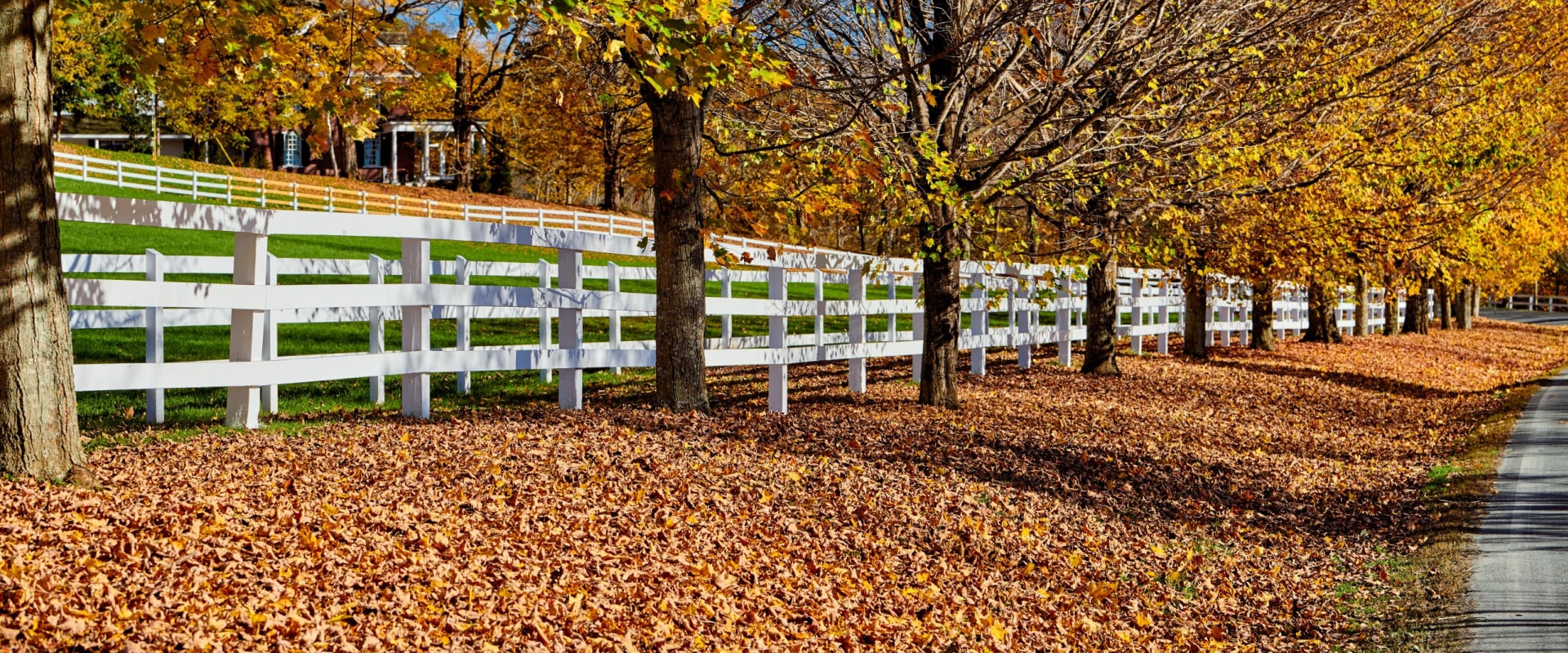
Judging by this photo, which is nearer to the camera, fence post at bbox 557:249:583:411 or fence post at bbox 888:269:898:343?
fence post at bbox 557:249:583:411

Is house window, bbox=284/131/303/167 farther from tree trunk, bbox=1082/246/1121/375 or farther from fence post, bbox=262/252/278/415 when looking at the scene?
fence post, bbox=262/252/278/415

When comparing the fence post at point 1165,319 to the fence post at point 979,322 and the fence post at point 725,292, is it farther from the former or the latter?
the fence post at point 725,292

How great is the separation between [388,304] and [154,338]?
57.0 inches

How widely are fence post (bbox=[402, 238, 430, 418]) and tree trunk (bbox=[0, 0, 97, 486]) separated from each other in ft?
8.83

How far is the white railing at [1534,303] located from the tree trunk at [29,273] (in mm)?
76997

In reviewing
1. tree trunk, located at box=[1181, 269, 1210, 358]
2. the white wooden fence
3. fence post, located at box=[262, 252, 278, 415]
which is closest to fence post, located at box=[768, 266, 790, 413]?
the white wooden fence

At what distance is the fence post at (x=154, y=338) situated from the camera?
782 cm

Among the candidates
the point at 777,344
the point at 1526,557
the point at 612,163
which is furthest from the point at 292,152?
the point at 1526,557

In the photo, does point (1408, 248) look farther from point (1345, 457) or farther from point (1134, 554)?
point (1134, 554)

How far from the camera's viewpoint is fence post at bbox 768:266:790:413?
1106cm

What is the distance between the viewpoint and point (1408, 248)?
17750mm

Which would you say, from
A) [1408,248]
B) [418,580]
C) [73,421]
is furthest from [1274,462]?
[73,421]

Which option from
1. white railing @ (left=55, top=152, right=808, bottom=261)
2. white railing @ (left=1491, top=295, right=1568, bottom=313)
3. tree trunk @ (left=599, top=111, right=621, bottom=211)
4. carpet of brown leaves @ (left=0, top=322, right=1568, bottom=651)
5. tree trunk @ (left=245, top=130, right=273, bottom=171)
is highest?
tree trunk @ (left=245, top=130, right=273, bottom=171)

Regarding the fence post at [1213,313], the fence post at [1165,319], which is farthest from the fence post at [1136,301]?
the fence post at [1213,313]
